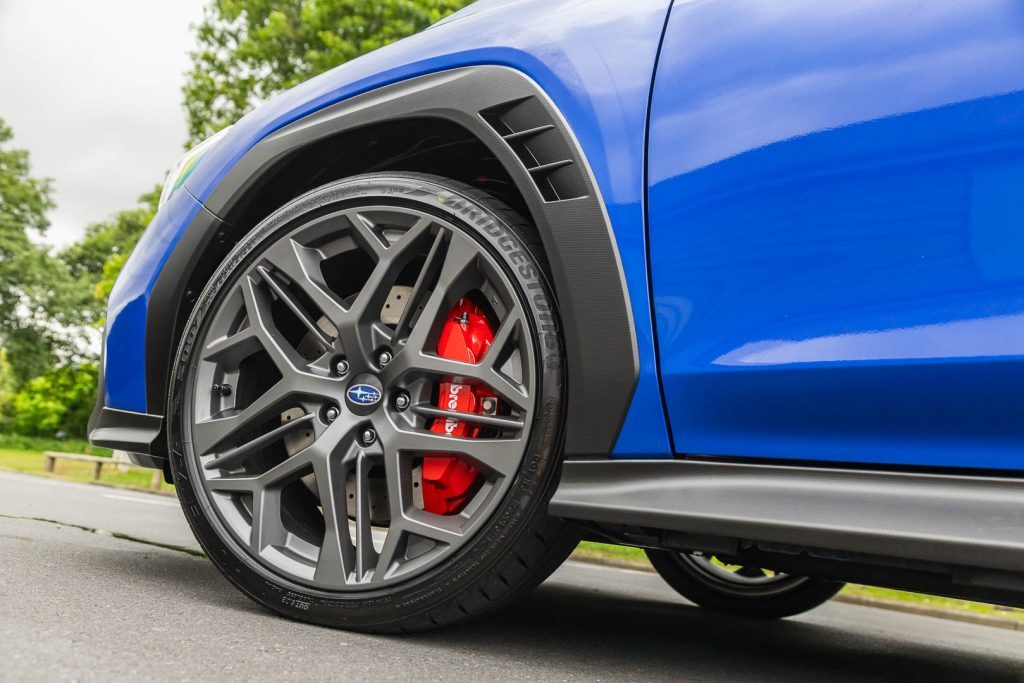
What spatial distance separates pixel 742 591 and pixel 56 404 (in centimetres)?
3757

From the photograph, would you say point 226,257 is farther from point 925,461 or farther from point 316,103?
point 925,461

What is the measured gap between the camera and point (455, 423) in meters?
1.89

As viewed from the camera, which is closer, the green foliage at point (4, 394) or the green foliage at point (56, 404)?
the green foliage at point (56, 404)

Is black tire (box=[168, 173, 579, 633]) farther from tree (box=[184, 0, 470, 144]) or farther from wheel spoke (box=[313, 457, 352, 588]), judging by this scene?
tree (box=[184, 0, 470, 144])

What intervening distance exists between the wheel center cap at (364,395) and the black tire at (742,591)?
5.33 ft

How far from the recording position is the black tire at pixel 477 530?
1718 millimetres

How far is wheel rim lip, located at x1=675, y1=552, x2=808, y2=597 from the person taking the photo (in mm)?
3172

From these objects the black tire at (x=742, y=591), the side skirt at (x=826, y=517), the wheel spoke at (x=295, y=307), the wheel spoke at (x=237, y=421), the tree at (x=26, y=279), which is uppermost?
the tree at (x=26, y=279)

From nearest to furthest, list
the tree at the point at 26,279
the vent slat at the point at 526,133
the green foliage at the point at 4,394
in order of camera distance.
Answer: the vent slat at the point at 526,133, the tree at the point at 26,279, the green foliage at the point at 4,394

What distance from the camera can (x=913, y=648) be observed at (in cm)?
312

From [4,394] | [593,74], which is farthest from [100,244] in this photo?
[593,74]

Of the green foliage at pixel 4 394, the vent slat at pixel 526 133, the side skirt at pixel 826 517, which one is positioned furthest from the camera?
the green foliage at pixel 4 394

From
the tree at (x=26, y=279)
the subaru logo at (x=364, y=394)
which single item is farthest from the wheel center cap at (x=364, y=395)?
the tree at (x=26, y=279)

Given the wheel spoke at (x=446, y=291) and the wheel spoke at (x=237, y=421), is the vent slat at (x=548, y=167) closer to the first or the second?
the wheel spoke at (x=446, y=291)
